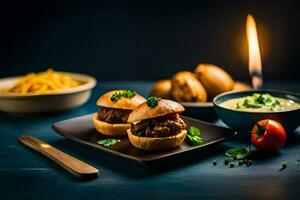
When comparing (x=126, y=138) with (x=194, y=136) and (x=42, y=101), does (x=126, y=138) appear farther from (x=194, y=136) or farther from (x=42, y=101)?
(x=42, y=101)

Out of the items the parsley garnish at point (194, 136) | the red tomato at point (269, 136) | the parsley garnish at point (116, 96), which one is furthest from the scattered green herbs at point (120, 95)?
the red tomato at point (269, 136)

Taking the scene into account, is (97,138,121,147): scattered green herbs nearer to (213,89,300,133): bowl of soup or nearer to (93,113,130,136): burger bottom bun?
(93,113,130,136): burger bottom bun

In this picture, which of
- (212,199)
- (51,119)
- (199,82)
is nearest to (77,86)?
(51,119)

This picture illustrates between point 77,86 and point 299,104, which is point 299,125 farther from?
point 77,86

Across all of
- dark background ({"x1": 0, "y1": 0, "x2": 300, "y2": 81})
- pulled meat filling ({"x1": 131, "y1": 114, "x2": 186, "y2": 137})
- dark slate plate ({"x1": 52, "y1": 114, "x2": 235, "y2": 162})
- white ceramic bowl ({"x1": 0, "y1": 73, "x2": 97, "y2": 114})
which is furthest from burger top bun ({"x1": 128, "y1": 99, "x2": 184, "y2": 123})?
dark background ({"x1": 0, "y1": 0, "x2": 300, "y2": 81})

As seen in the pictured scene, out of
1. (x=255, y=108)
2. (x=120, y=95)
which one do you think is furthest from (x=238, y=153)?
(x=120, y=95)

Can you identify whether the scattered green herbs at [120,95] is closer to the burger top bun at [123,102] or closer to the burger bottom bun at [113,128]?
the burger top bun at [123,102]
